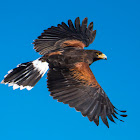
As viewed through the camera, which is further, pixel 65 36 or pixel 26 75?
pixel 65 36

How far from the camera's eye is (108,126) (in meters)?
6.45

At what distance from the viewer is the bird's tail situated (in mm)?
8312

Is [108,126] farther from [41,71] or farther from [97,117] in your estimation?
[41,71]

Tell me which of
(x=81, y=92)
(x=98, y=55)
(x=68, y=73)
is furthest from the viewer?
(x=98, y=55)

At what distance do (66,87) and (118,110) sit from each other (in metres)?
1.63

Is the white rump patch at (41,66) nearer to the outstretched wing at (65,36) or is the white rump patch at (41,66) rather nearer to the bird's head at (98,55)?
the outstretched wing at (65,36)

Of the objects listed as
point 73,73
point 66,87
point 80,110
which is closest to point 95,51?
point 73,73

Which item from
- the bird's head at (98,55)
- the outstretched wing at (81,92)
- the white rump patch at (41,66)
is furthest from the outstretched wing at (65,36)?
the outstretched wing at (81,92)

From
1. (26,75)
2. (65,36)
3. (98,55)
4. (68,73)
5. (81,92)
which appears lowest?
(81,92)

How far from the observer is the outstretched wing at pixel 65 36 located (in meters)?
9.87

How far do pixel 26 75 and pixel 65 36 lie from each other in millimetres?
2723

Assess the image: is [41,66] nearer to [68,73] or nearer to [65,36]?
[68,73]

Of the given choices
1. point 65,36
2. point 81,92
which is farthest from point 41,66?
point 65,36

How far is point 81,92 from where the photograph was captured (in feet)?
23.3
